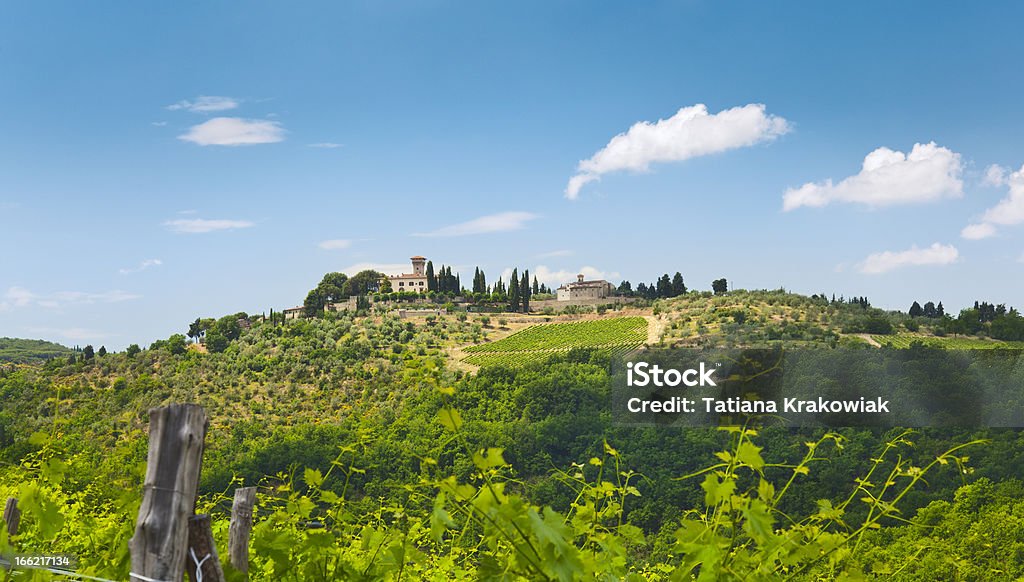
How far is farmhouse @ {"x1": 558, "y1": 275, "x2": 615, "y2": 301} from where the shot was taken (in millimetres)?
46938

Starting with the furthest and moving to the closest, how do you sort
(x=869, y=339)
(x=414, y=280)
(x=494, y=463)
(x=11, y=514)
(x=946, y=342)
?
(x=414, y=280)
(x=869, y=339)
(x=946, y=342)
(x=11, y=514)
(x=494, y=463)

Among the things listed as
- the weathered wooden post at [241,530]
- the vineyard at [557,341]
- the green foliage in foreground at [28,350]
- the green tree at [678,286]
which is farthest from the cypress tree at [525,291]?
the weathered wooden post at [241,530]

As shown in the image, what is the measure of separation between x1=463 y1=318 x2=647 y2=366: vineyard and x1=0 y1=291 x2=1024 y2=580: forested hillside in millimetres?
299

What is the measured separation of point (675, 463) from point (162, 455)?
19.6 metres

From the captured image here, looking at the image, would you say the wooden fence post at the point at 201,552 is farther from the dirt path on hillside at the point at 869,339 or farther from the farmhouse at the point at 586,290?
the farmhouse at the point at 586,290

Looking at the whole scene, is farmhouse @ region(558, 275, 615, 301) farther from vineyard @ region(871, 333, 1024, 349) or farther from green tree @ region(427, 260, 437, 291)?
vineyard @ region(871, 333, 1024, 349)

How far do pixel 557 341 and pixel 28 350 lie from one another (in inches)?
1629

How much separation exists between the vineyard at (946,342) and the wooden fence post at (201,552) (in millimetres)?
26573

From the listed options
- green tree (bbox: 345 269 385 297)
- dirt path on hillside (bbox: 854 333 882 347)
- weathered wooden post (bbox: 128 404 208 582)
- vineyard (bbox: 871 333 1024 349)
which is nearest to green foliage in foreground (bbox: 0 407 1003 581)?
weathered wooden post (bbox: 128 404 208 582)

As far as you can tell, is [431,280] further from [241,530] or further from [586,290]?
[241,530]

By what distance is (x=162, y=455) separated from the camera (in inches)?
58.8

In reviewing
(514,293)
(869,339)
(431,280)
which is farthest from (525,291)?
(869,339)

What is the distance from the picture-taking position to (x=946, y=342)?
26578mm

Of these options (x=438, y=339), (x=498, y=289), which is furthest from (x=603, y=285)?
(x=438, y=339)
